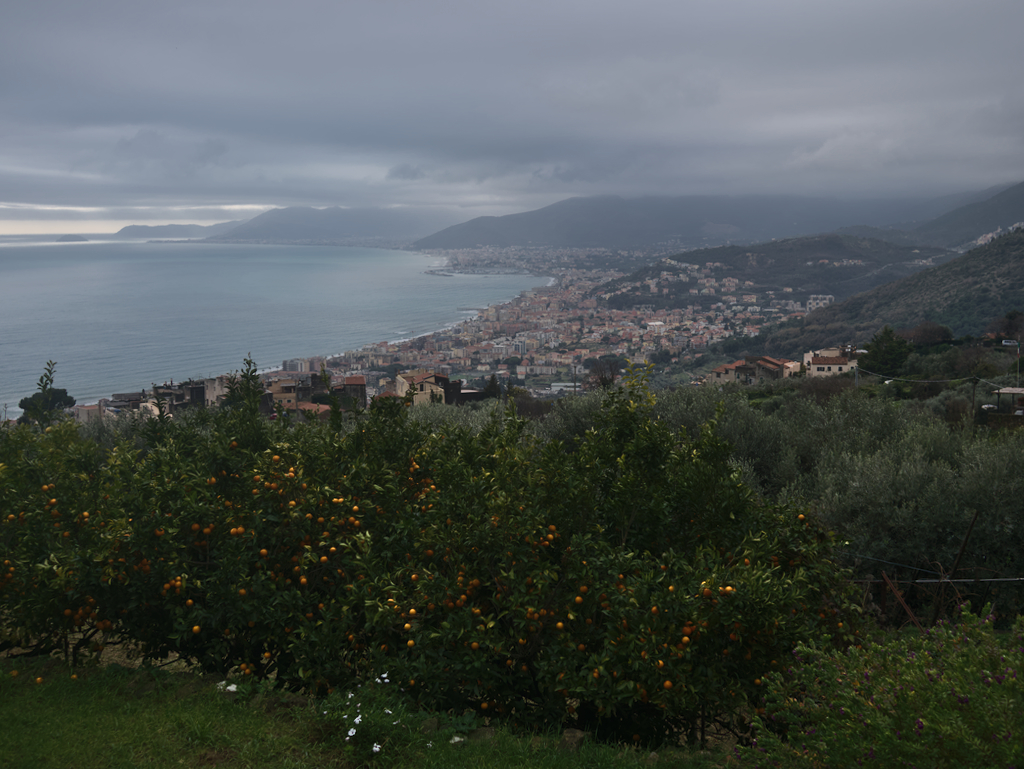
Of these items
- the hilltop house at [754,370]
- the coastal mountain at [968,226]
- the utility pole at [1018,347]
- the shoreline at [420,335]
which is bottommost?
the hilltop house at [754,370]

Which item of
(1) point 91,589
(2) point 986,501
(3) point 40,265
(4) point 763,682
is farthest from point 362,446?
(3) point 40,265

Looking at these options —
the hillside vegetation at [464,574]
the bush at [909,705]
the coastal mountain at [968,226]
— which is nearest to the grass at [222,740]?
the hillside vegetation at [464,574]

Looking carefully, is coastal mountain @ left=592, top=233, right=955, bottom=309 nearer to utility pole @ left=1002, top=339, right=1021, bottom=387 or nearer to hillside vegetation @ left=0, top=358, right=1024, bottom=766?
utility pole @ left=1002, top=339, right=1021, bottom=387

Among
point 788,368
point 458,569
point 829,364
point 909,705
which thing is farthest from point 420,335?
point 909,705

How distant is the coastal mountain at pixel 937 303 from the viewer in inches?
2255

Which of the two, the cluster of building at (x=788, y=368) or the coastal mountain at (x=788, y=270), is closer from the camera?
the cluster of building at (x=788, y=368)

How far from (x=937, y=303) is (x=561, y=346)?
35.4 metres

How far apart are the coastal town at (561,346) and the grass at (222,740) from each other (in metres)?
2.56

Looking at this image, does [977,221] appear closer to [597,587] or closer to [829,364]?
[829,364]

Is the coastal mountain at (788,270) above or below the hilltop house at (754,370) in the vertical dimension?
above

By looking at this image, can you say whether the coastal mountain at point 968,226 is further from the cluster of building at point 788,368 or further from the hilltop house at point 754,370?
the hilltop house at point 754,370

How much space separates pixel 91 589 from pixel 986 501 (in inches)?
405

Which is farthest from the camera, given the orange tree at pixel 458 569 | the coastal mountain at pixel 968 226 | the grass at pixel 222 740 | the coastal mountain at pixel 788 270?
the coastal mountain at pixel 968 226

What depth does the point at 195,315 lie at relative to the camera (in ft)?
298
